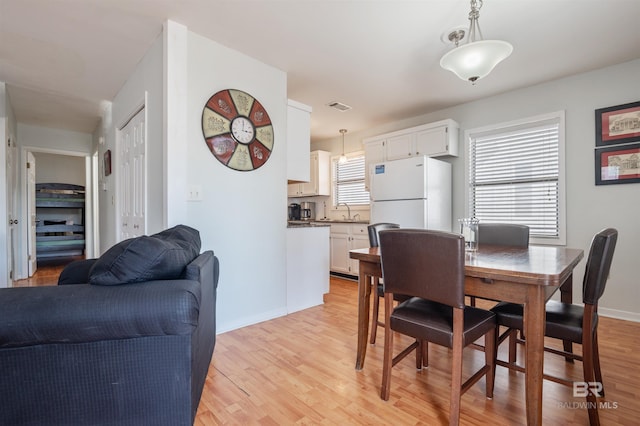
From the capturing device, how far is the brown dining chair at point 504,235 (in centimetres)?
244

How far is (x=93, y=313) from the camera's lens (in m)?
1.07

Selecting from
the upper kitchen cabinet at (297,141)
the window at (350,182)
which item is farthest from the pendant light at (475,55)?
the window at (350,182)

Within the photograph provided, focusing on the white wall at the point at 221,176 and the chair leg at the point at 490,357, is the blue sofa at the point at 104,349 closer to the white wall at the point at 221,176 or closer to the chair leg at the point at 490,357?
the white wall at the point at 221,176

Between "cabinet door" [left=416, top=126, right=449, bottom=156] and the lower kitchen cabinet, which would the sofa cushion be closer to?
the lower kitchen cabinet

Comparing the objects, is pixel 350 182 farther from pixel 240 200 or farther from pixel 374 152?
pixel 240 200

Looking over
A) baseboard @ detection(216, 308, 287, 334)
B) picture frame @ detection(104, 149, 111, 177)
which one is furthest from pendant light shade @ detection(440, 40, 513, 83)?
picture frame @ detection(104, 149, 111, 177)

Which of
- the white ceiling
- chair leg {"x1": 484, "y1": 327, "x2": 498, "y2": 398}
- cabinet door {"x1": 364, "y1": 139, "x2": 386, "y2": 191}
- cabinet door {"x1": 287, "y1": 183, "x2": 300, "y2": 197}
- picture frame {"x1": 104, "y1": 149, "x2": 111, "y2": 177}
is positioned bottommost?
chair leg {"x1": 484, "y1": 327, "x2": 498, "y2": 398}

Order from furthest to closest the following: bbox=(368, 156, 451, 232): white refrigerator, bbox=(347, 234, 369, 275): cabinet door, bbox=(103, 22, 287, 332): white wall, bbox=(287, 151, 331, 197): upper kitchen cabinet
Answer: bbox=(287, 151, 331, 197): upper kitchen cabinet
bbox=(347, 234, 369, 275): cabinet door
bbox=(368, 156, 451, 232): white refrigerator
bbox=(103, 22, 287, 332): white wall

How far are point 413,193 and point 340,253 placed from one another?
1.60 meters

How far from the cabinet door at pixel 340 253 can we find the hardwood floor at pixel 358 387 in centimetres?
219

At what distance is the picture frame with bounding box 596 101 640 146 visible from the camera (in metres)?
2.88

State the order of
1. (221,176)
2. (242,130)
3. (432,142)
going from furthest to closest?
(432,142)
(242,130)
(221,176)

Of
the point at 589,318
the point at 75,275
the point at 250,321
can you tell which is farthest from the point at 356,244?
the point at 75,275

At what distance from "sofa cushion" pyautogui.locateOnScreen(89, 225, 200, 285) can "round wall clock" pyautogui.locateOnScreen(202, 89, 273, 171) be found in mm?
1489
